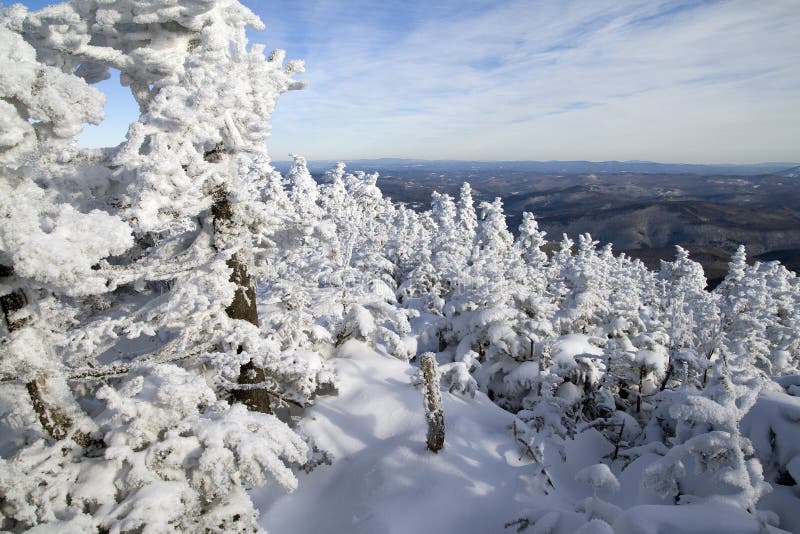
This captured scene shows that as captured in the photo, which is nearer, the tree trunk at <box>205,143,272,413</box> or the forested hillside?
the forested hillside

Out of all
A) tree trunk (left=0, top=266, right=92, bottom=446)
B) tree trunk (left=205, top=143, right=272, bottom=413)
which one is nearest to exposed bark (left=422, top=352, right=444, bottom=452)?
tree trunk (left=205, top=143, right=272, bottom=413)

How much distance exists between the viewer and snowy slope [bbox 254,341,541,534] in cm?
674

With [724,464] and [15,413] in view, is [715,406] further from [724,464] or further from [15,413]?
[15,413]

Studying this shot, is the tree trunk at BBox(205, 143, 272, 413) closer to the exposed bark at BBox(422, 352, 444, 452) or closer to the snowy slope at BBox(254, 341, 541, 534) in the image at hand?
the snowy slope at BBox(254, 341, 541, 534)

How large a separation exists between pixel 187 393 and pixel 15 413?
1.57m

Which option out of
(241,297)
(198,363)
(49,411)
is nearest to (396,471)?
(198,363)

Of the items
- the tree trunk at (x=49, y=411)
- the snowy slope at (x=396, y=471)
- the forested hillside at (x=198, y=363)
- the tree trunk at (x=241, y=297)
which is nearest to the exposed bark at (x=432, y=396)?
the forested hillside at (x=198, y=363)

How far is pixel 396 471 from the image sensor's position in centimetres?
744

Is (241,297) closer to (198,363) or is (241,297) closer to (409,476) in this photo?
(198,363)

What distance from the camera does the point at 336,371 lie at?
9.45 m

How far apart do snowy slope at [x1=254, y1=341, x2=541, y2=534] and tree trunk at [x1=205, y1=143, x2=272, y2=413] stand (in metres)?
2.25

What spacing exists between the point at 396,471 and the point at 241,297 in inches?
171

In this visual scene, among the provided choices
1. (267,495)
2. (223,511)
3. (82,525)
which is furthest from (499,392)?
(82,525)

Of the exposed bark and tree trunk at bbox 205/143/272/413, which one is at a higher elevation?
tree trunk at bbox 205/143/272/413
